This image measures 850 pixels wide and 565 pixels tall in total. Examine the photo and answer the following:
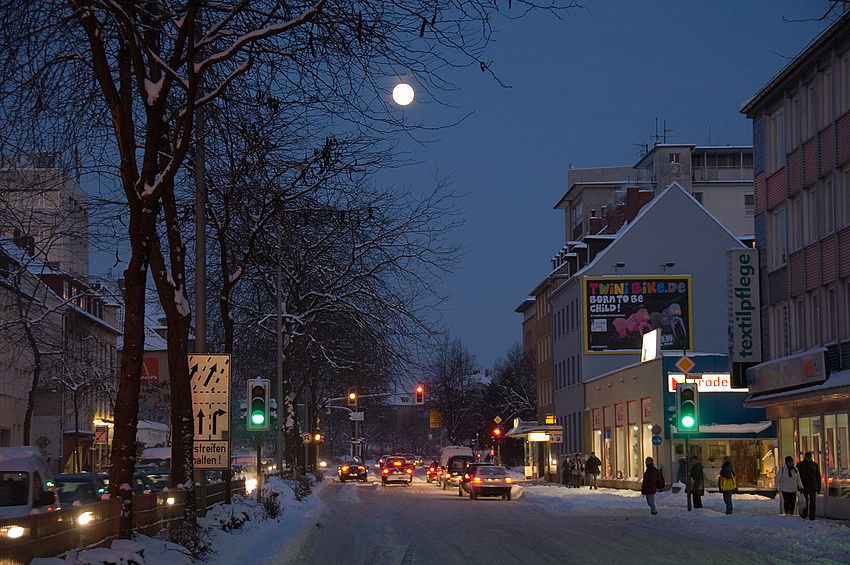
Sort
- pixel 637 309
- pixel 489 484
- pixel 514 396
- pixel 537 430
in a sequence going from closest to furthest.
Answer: pixel 489 484 → pixel 637 309 → pixel 537 430 → pixel 514 396

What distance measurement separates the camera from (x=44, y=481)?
56.4 ft

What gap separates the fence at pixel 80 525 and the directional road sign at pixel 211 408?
9.02ft

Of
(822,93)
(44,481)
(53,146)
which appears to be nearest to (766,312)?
(822,93)

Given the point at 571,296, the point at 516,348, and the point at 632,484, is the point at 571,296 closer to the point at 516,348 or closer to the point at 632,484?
the point at 632,484

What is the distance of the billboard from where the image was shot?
192ft

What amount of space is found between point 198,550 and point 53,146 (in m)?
5.67

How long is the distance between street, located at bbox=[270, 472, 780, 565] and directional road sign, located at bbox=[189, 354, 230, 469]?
2.09 m

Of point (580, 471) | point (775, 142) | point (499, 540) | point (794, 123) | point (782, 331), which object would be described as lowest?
point (580, 471)

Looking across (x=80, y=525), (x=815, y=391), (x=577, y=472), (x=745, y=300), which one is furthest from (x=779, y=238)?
(x=80, y=525)

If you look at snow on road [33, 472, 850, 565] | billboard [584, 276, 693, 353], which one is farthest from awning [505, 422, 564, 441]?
snow on road [33, 472, 850, 565]

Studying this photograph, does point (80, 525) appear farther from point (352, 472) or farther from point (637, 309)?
point (352, 472)

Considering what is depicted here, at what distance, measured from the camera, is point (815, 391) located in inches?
1059

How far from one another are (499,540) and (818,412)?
11.2 m

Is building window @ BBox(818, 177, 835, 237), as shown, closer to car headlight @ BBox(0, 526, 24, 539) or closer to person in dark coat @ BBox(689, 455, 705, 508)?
person in dark coat @ BBox(689, 455, 705, 508)
